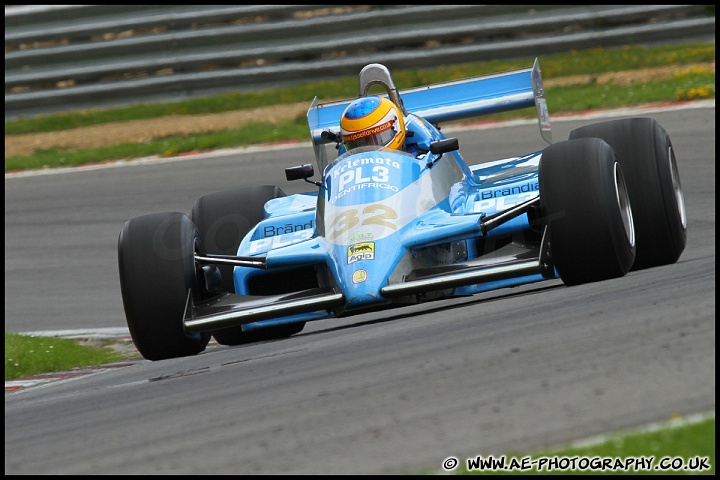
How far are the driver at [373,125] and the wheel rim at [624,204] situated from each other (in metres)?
1.60

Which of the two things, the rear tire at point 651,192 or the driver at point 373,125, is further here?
the driver at point 373,125

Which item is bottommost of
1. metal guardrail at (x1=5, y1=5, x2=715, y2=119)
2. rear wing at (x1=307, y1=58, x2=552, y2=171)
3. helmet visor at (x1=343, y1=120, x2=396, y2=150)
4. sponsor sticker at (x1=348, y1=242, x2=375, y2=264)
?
sponsor sticker at (x1=348, y1=242, x2=375, y2=264)

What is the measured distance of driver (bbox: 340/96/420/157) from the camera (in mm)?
8188

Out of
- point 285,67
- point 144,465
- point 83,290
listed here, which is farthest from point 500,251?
point 285,67

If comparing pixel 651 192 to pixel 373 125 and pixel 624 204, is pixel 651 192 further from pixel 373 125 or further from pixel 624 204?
pixel 373 125

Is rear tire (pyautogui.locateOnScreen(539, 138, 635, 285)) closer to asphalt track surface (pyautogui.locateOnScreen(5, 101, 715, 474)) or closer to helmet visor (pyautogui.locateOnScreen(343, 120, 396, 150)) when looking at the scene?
asphalt track surface (pyautogui.locateOnScreen(5, 101, 715, 474))

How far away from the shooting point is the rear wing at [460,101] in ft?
31.8

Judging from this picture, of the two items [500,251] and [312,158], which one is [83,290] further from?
[500,251]

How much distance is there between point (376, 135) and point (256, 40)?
1003cm

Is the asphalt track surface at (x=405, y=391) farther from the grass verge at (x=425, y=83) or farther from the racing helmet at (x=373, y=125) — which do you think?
the grass verge at (x=425, y=83)

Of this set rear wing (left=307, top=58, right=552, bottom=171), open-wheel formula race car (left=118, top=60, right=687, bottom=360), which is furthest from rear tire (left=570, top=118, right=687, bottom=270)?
rear wing (left=307, top=58, right=552, bottom=171)

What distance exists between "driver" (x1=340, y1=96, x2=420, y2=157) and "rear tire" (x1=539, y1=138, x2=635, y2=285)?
155 cm

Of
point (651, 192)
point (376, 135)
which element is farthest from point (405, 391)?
point (376, 135)

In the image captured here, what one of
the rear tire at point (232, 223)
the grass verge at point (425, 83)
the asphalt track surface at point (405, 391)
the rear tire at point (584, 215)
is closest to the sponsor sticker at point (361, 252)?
the asphalt track surface at point (405, 391)
